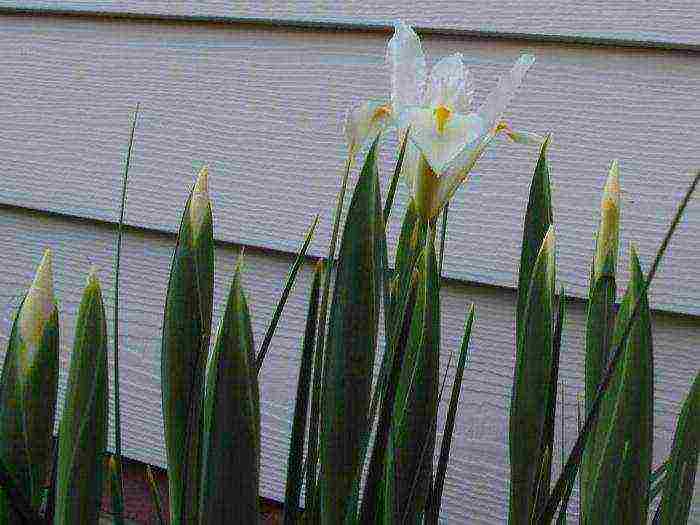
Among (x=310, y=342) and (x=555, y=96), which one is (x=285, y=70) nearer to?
(x=555, y=96)

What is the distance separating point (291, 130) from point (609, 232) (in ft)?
1.58

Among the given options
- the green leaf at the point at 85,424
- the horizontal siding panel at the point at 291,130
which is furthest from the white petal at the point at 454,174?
the horizontal siding panel at the point at 291,130

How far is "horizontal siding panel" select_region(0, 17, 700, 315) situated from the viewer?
0.79 meters

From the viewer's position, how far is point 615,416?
1.60 ft

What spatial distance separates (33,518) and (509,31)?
0.63m

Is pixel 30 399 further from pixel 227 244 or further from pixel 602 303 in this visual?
pixel 227 244

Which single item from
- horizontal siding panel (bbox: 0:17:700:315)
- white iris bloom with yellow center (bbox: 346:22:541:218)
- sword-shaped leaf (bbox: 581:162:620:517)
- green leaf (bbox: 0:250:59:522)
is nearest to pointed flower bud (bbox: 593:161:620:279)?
sword-shaped leaf (bbox: 581:162:620:517)

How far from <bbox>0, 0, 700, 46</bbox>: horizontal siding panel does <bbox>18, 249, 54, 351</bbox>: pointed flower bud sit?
506 millimetres

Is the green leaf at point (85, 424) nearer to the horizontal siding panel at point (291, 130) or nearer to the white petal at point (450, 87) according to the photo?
the white petal at point (450, 87)

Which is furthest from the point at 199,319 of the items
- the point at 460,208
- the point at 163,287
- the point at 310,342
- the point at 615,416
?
→ the point at 163,287

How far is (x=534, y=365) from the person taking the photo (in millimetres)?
482

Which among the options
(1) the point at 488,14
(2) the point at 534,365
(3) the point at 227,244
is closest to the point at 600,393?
(2) the point at 534,365

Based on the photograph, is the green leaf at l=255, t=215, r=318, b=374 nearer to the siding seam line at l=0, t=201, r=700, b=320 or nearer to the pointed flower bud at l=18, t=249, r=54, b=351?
the pointed flower bud at l=18, t=249, r=54, b=351

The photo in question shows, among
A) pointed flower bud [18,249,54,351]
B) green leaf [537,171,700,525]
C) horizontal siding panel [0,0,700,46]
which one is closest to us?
green leaf [537,171,700,525]
